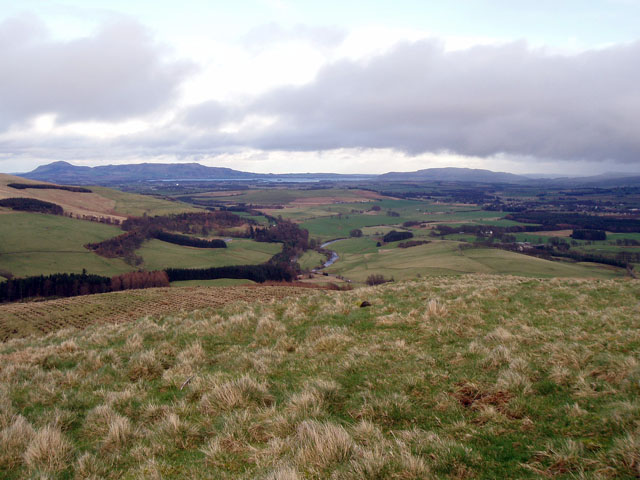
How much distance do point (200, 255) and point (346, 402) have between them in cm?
8992

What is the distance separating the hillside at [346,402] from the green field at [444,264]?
57017 millimetres

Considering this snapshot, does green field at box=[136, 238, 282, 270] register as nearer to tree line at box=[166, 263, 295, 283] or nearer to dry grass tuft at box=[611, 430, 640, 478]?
tree line at box=[166, 263, 295, 283]

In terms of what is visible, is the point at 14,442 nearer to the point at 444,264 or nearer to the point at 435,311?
the point at 435,311

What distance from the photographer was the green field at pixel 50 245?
223ft

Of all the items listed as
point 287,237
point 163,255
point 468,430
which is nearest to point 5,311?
point 468,430

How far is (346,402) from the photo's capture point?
6559 mm

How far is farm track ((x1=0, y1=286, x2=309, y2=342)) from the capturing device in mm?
22469

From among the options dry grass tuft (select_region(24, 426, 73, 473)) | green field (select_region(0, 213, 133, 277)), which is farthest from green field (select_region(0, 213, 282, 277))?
dry grass tuft (select_region(24, 426, 73, 473))

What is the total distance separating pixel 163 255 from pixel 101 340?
80704 mm

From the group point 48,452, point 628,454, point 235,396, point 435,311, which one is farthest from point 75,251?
point 628,454

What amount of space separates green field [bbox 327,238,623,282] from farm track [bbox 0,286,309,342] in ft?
144

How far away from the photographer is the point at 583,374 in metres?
6.56

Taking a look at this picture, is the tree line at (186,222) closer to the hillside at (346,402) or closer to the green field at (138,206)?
the green field at (138,206)

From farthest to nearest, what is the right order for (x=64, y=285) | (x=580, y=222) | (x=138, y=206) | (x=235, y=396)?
(x=138, y=206) < (x=580, y=222) < (x=64, y=285) < (x=235, y=396)
